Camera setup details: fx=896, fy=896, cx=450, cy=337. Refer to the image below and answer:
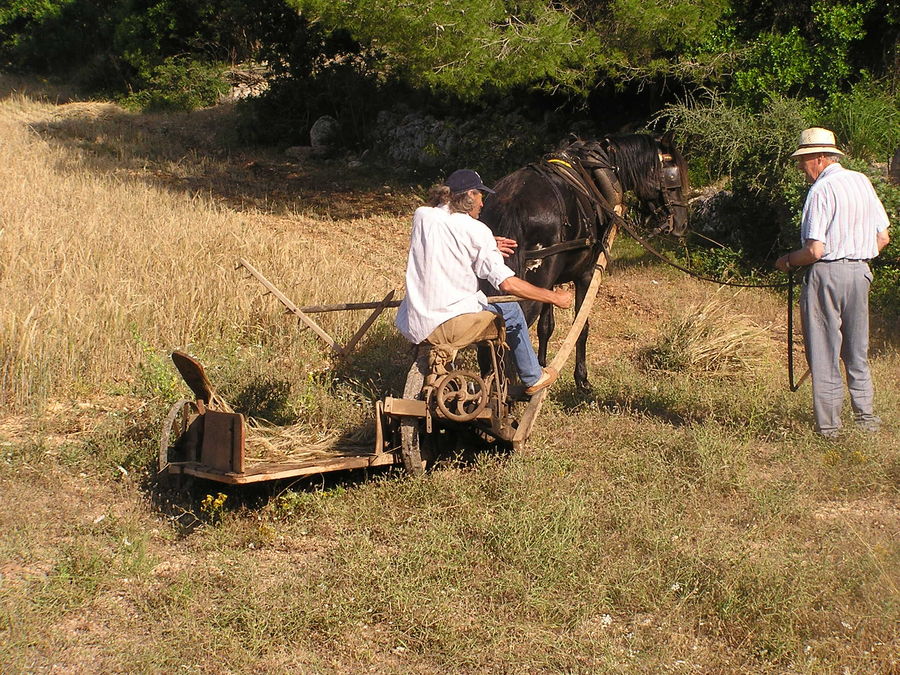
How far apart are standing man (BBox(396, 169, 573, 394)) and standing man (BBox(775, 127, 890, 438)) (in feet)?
5.74

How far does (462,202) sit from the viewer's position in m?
5.27

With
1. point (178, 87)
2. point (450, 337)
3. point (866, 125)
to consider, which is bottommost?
point (450, 337)

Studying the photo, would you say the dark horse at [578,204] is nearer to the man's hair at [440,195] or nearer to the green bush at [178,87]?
the man's hair at [440,195]

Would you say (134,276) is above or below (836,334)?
below

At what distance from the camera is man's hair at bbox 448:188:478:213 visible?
5.25m

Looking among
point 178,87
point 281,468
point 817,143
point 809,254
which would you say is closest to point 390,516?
point 281,468

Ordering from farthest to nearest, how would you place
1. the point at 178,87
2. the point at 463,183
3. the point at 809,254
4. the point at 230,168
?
the point at 178,87, the point at 230,168, the point at 809,254, the point at 463,183

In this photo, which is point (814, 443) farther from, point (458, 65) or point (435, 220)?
point (458, 65)

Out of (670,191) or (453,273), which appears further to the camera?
(670,191)

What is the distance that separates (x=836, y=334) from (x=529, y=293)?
217cm

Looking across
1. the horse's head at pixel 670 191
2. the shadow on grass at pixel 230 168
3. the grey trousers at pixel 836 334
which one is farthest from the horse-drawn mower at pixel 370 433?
the shadow on grass at pixel 230 168

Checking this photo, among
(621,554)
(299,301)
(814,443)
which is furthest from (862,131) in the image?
(621,554)

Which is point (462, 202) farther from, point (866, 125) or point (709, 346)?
point (866, 125)

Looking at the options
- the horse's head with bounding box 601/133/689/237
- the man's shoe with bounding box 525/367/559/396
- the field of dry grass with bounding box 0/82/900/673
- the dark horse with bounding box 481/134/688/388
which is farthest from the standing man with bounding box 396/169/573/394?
the horse's head with bounding box 601/133/689/237
